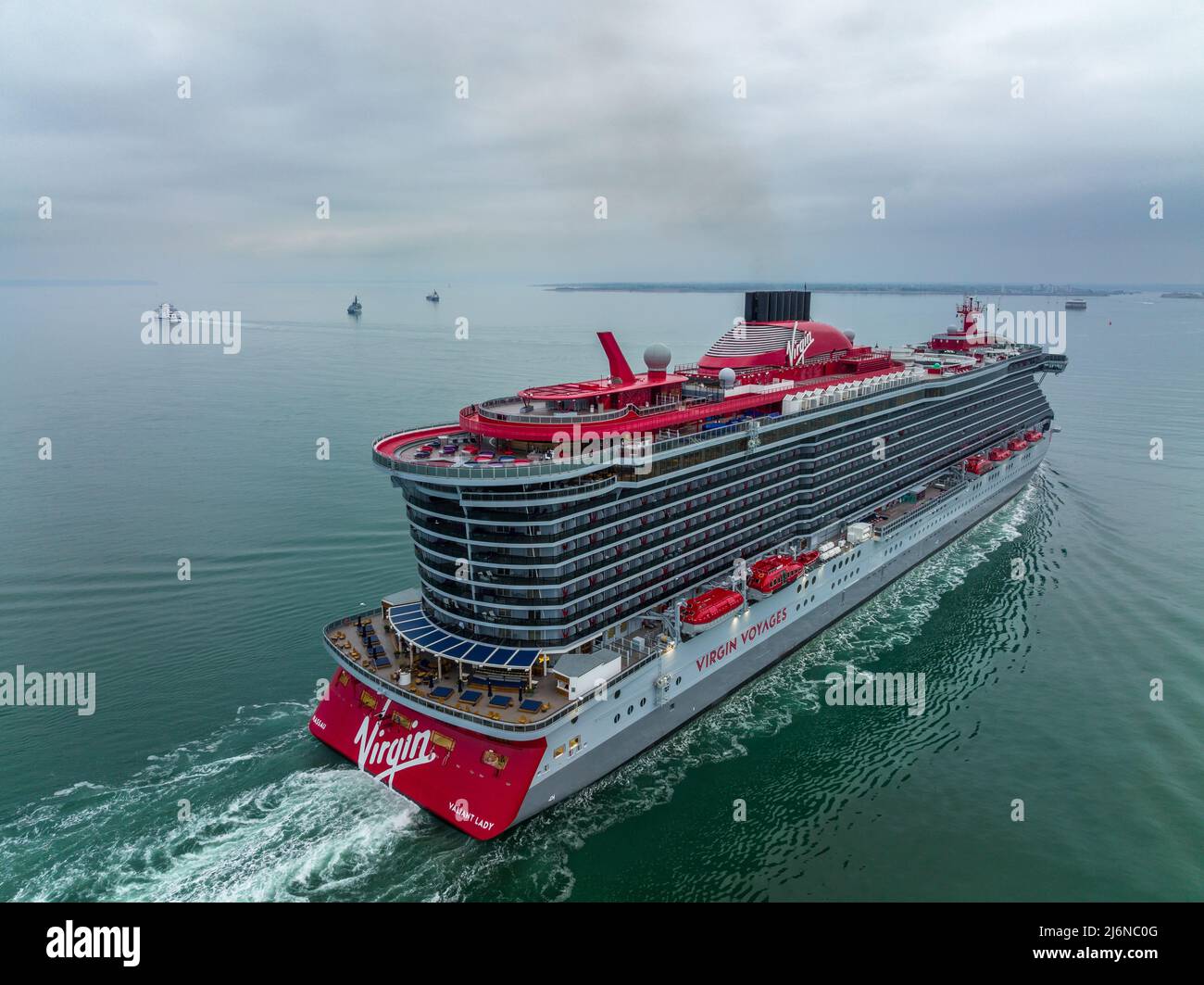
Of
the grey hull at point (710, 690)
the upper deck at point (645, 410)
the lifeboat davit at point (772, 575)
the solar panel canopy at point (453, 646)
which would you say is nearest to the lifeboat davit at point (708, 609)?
the lifeboat davit at point (772, 575)

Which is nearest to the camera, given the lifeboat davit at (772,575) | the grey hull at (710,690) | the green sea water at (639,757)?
the green sea water at (639,757)

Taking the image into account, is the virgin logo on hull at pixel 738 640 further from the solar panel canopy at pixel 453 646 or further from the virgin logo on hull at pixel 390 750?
the virgin logo on hull at pixel 390 750

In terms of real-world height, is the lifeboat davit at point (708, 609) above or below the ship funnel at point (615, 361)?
below

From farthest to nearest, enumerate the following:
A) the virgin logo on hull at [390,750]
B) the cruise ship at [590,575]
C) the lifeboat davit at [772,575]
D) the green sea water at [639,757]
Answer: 1. the lifeboat davit at [772,575]
2. the virgin logo on hull at [390,750]
3. the cruise ship at [590,575]
4. the green sea water at [639,757]

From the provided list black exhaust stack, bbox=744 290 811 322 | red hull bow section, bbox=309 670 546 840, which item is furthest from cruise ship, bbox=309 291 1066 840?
black exhaust stack, bbox=744 290 811 322

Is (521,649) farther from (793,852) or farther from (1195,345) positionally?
(1195,345)

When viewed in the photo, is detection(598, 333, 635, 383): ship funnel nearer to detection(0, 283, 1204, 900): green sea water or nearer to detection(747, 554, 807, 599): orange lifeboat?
detection(747, 554, 807, 599): orange lifeboat

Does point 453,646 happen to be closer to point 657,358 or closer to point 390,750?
point 390,750
